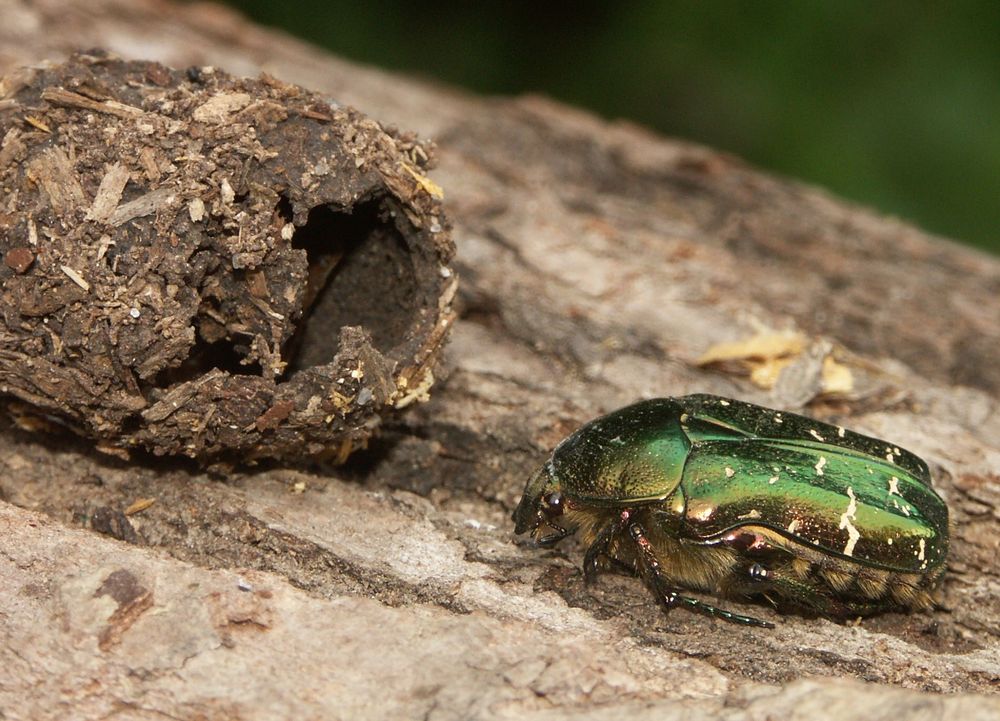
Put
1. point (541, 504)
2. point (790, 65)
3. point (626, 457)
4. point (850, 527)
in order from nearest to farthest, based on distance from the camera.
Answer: point (850, 527) → point (626, 457) → point (541, 504) → point (790, 65)

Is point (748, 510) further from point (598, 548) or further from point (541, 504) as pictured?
point (541, 504)

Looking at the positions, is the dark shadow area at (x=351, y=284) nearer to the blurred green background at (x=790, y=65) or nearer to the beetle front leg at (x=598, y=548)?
the beetle front leg at (x=598, y=548)

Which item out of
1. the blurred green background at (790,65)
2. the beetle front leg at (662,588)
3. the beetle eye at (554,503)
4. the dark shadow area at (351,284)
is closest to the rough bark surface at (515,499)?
the beetle front leg at (662,588)

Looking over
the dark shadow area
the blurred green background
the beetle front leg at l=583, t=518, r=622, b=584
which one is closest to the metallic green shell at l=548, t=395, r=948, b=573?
the beetle front leg at l=583, t=518, r=622, b=584

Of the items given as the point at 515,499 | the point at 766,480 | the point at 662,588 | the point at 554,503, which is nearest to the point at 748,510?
the point at 766,480

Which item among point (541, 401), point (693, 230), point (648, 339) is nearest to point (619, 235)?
point (693, 230)
